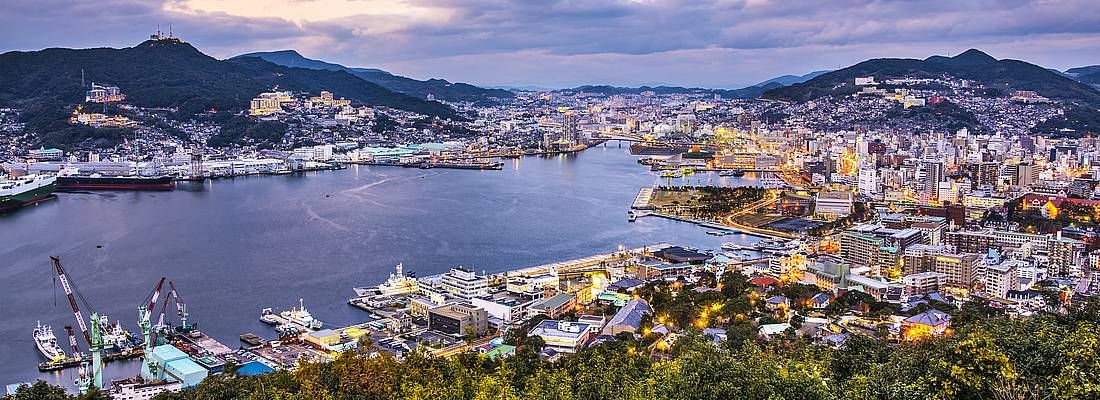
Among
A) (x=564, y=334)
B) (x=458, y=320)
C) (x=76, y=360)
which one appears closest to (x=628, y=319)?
(x=564, y=334)

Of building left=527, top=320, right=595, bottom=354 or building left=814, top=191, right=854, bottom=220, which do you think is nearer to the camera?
building left=527, top=320, right=595, bottom=354

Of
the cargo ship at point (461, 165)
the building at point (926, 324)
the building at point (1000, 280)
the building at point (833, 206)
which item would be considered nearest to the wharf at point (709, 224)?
the building at point (833, 206)

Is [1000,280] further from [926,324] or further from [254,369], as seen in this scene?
[254,369]

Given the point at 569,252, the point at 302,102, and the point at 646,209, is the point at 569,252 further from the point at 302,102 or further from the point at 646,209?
the point at 302,102

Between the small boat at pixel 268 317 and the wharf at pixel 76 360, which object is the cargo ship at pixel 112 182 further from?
the wharf at pixel 76 360

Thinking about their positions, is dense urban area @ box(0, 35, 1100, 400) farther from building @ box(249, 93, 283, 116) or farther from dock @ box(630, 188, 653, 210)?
building @ box(249, 93, 283, 116)

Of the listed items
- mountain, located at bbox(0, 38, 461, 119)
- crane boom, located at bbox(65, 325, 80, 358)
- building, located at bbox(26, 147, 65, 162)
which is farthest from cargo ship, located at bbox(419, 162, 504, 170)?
crane boom, located at bbox(65, 325, 80, 358)
